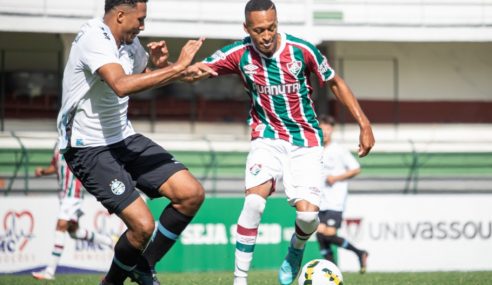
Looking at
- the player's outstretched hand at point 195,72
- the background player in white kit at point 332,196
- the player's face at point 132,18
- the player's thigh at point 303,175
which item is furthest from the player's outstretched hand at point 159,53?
the background player in white kit at point 332,196

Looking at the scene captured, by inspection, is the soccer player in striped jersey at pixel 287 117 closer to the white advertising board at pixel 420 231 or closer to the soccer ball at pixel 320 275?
the soccer ball at pixel 320 275

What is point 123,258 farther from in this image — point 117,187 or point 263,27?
point 263,27

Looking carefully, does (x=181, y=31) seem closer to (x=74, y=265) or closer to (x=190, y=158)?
(x=190, y=158)

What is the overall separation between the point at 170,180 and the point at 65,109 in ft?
3.29

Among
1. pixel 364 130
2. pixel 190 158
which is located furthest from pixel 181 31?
pixel 364 130

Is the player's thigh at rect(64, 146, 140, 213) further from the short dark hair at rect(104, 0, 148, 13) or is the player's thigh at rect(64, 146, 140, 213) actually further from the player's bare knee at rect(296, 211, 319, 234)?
the player's bare knee at rect(296, 211, 319, 234)

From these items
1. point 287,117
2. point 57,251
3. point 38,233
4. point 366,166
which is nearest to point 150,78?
point 287,117

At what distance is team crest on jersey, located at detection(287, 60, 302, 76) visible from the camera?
354 inches

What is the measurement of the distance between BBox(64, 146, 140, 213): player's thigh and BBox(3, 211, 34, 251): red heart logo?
30.1 feet

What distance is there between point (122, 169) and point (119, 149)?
0.66 feet

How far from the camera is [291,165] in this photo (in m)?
9.16

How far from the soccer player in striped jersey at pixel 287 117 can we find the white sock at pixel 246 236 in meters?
0.25

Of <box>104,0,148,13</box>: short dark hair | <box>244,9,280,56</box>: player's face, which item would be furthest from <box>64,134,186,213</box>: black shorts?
<box>244,9,280,56</box>: player's face

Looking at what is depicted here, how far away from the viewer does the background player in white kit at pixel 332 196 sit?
14922 mm
